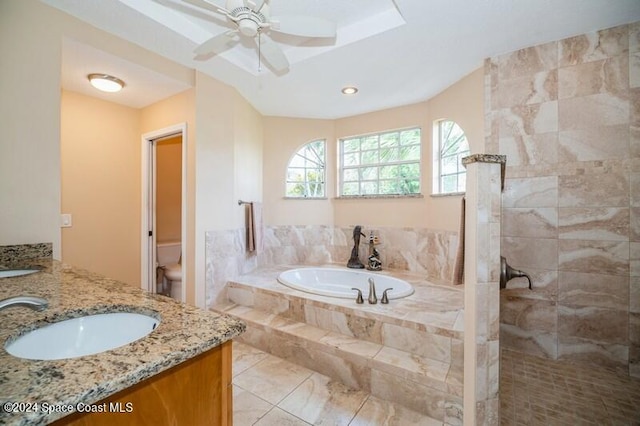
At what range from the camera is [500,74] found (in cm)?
223

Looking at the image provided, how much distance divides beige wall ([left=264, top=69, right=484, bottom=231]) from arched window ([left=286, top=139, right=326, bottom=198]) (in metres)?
0.10

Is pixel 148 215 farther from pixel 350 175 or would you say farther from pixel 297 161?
pixel 350 175

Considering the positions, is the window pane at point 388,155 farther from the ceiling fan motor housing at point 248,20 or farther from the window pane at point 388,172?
the ceiling fan motor housing at point 248,20

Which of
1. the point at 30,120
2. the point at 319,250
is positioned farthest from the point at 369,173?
the point at 30,120

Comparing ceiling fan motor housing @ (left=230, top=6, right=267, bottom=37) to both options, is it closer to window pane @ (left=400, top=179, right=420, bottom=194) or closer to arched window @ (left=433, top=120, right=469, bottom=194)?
arched window @ (left=433, top=120, right=469, bottom=194)

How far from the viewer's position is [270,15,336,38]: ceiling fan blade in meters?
1.46

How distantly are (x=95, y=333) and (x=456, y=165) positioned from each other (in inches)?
122

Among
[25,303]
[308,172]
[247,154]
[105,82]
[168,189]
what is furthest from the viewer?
[308,172]

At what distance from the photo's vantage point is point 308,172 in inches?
155

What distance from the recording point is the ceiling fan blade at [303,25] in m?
1.46

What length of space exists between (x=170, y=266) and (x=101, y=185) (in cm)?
117

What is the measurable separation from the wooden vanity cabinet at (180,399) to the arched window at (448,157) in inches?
107

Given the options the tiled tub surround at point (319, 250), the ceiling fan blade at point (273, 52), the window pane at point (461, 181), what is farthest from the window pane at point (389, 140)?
the ceiling fan blade at point (273, 52)

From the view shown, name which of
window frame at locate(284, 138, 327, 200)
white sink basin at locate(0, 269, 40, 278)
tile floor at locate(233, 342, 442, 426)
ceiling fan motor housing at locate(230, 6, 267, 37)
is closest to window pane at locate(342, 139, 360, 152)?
window frame at locate(284, 138, 327, 200)
